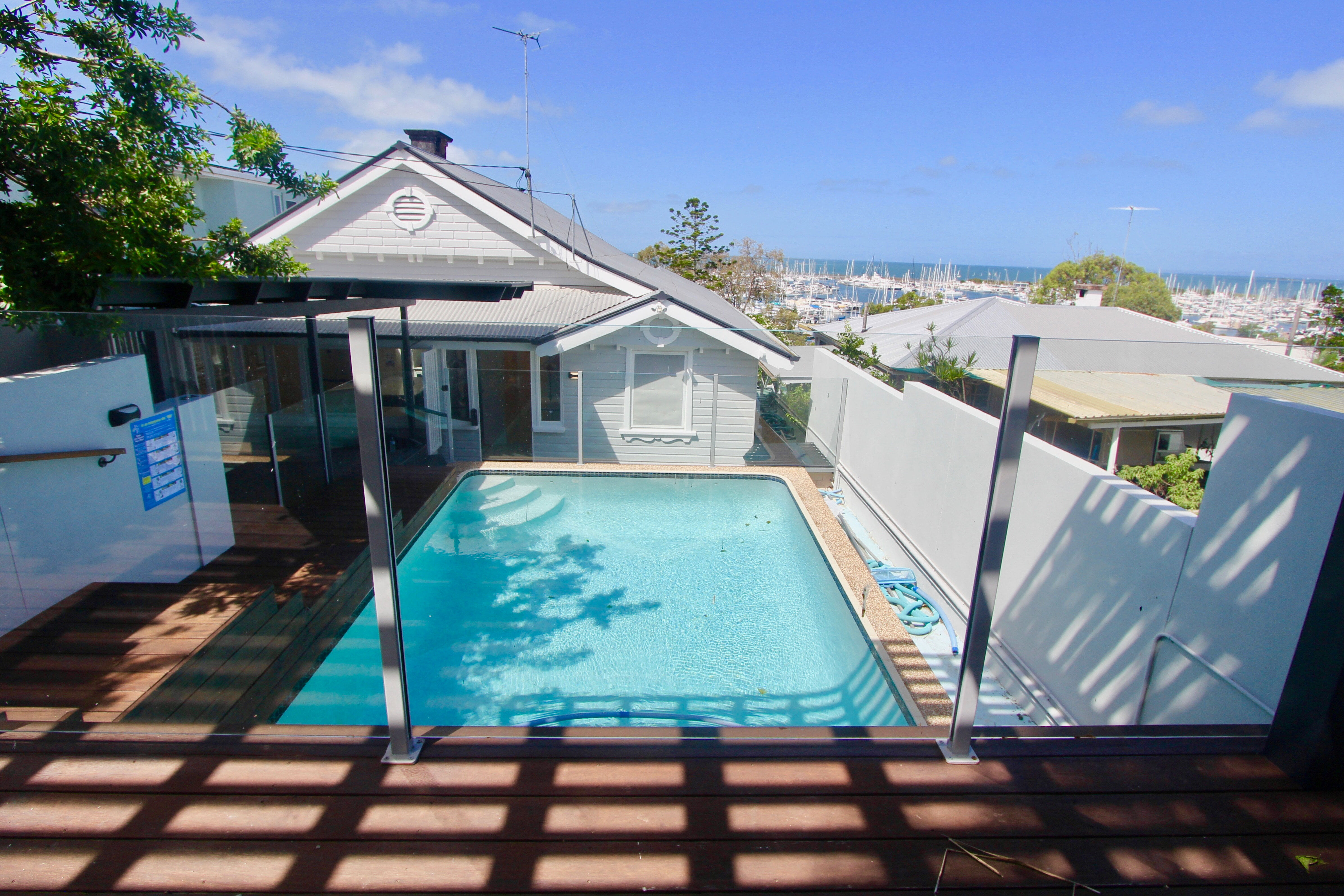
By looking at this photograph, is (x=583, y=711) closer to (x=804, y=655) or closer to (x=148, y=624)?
(x=804, y=655)

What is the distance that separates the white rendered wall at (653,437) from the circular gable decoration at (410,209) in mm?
3423

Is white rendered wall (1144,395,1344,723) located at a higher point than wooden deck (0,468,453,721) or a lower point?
higher

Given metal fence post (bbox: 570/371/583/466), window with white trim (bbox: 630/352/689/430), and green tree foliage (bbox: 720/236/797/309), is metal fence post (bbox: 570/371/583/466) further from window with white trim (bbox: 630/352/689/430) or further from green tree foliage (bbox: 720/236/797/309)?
green tree foliage (bbox: 720/236/797/309)

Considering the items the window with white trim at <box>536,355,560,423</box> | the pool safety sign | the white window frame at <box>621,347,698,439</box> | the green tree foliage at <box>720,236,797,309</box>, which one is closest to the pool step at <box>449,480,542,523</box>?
the window with white trim at <box>536,355,560,423</box>

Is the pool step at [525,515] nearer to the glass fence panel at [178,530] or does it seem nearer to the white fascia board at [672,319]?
the white fascia board at [672,319]

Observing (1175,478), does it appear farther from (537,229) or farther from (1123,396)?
(537,229)

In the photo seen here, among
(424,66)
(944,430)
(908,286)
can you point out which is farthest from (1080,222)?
(944,430)

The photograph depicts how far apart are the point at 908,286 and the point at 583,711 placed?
67927 millimetres

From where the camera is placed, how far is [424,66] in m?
17.5

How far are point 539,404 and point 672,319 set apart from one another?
2.46 metres

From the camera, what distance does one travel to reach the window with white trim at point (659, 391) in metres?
9.95

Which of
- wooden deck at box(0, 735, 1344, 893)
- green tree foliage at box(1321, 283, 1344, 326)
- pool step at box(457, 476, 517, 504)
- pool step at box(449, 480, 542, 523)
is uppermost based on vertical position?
green tree foliage at box(1321, 283, 1344, 326)

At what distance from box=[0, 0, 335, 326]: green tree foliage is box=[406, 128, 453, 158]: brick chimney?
8272 millimetres

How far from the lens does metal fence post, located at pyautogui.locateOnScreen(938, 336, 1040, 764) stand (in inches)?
66.1
